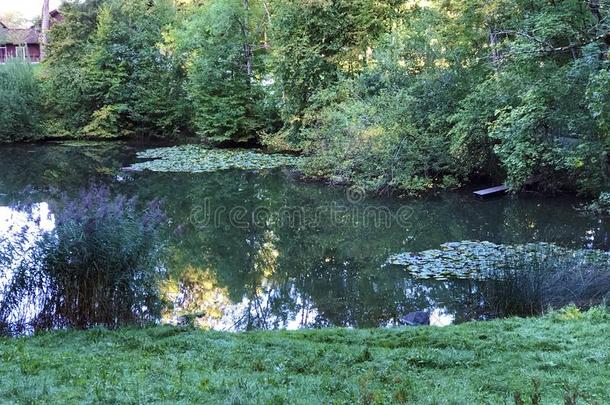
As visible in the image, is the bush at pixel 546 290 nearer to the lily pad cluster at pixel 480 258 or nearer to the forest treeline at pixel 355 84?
the lily pad cluster at pixel 480 258

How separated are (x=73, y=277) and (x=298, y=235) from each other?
21.9ft

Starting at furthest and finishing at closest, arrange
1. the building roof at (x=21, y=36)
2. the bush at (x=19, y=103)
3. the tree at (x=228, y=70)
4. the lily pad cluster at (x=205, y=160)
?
the building roof at (x=21, y=36) → the bush at (x=19, y=103) → the tree at (x=228, y=70) → the lily pad cluster at (x=205, y=160)

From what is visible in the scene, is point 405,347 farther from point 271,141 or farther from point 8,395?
point 271,141

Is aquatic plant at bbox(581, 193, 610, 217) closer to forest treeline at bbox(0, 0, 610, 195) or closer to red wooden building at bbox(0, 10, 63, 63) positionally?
forest treeline at bbox(0, 0, 610, 195)

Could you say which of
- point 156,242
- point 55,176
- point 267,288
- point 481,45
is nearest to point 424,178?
point 481,45

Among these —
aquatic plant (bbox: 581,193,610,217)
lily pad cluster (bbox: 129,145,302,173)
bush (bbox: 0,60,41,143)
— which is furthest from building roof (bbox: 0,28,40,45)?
aquatic plant (bbox: 581,193,610,217)

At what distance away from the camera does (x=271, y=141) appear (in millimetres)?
24828

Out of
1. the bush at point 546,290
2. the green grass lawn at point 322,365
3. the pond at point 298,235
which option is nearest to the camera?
the green grass lawn at point 322,365

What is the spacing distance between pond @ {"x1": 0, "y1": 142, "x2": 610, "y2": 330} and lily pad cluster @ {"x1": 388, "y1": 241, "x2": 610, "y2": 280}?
0.31m

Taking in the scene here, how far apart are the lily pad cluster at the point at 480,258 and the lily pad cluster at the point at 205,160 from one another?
10.9m

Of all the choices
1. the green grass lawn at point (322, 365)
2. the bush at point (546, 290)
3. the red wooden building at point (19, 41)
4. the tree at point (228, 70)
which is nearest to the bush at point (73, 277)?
the green grass lawn at point (322, 365)

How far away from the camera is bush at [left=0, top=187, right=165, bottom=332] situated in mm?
6582

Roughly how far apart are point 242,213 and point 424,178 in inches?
217

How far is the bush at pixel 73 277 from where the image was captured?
21.6 ft
